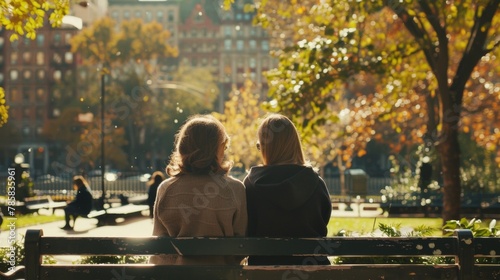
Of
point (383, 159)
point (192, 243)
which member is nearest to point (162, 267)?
point (192, 243)

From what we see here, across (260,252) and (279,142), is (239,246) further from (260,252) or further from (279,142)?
(279,142)

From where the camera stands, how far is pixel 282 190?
502cm

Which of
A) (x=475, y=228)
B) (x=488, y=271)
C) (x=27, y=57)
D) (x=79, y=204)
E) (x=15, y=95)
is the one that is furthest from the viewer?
(x=15, y=95)

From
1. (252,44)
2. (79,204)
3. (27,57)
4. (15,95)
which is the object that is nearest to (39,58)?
(27,57)

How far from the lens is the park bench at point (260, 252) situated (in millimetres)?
4629

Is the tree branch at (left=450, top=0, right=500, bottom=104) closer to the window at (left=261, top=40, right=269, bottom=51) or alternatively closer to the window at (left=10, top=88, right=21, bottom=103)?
the window at (left=10, top=88, right=21, bottom=103)

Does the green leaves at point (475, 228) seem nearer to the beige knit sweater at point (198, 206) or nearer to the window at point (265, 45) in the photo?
the beige knit sweater at point (198, 206)

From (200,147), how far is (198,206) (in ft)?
1.15

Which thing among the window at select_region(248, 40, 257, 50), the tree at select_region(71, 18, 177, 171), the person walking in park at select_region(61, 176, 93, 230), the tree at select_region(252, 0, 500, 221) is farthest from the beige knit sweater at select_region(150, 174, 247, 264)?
the window at select_region(248, 40, 257, 50)

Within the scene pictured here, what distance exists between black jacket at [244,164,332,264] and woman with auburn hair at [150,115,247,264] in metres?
0.21

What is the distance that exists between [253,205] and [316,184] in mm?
411

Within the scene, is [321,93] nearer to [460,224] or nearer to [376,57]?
[376,57]

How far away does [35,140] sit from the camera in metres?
99.7

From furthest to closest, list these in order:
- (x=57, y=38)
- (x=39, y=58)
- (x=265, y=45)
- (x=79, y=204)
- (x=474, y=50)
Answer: (x=265, y=45), (x=57, y=38), (x=39, y=58), (x=79, y=204), (x=474, y=50)
